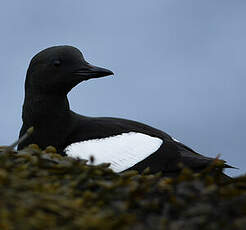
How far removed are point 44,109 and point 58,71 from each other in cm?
60

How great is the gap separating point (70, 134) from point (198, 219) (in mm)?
4895

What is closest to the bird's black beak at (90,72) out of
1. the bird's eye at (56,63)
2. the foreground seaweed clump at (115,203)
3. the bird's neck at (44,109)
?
the bird's eye at (56,63)

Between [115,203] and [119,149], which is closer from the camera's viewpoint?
[115,203]

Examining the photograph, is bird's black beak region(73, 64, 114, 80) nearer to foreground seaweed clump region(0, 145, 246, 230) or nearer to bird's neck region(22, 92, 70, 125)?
bird's neck region(22, 92, 70, 125)

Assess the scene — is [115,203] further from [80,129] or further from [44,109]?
[44,109]

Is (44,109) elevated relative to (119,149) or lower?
elevated

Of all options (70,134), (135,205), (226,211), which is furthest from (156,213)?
(70,134)

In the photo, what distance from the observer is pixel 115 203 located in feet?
10.7

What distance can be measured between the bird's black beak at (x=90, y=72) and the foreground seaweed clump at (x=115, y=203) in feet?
14.4

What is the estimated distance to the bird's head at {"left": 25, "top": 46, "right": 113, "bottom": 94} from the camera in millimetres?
7984

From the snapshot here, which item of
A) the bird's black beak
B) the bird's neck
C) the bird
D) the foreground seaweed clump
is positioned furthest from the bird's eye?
the foreground seaweed clump

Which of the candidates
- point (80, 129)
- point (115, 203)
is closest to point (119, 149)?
point (80, 129)

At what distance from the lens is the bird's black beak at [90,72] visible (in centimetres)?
808

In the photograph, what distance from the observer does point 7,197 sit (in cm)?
321
